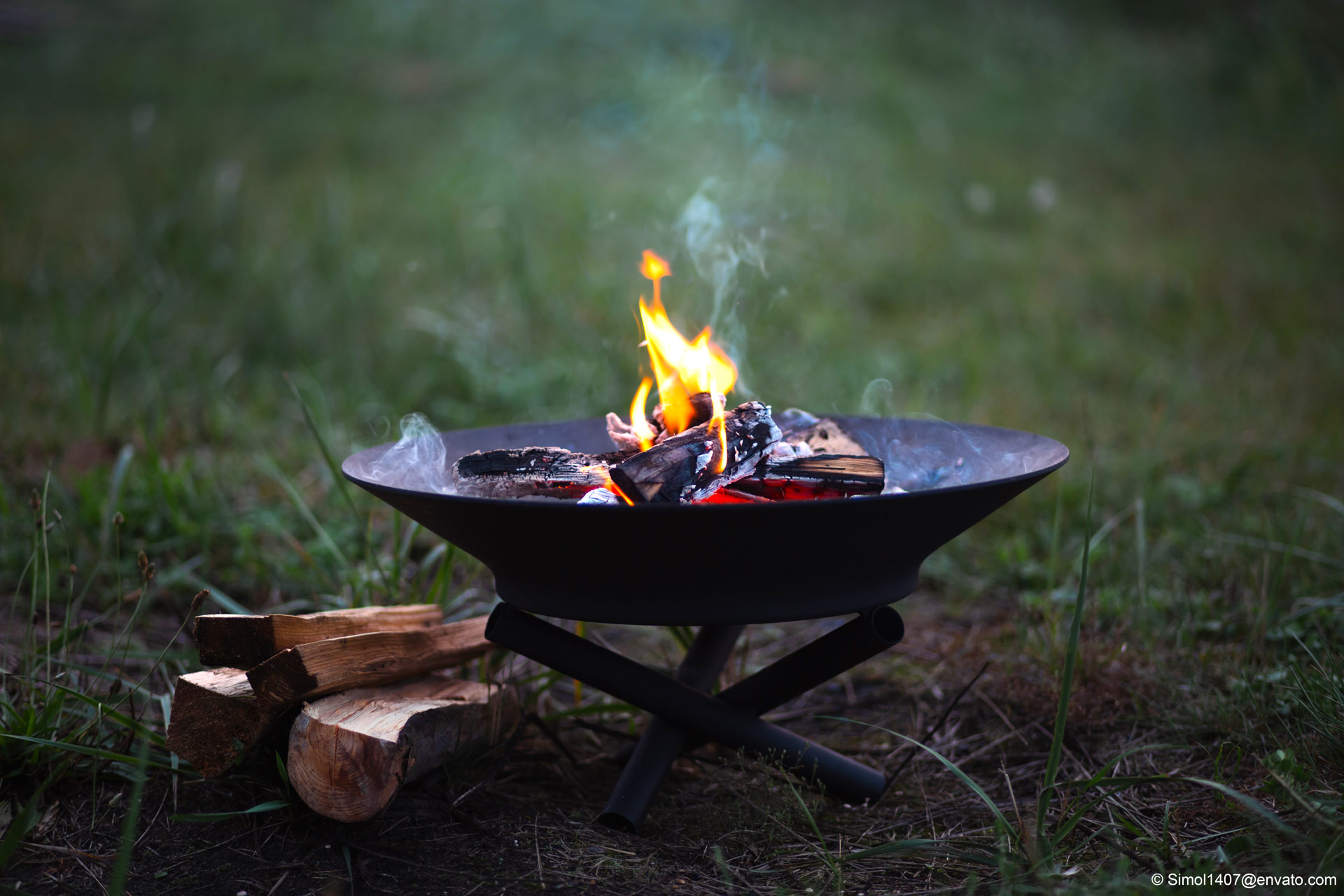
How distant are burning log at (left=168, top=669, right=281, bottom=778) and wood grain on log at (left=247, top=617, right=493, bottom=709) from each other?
0.04 meters

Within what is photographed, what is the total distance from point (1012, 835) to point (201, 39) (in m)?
10.5

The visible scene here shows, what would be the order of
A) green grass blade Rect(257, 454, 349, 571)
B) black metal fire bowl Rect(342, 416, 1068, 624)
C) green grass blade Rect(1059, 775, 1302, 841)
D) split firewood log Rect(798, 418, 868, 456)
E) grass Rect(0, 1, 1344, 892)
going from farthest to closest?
green grass blade Rect(257, 454, 349, 571), split firewood log Rect(798, 418, 868, 456), grass Rect(0, 1, 1344, 892), black metal fire bowl Rect(342, 416, 1068, 624), green grass blade Rect(1059, 775, 1302, 841)

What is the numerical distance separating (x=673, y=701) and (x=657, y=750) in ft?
0.36

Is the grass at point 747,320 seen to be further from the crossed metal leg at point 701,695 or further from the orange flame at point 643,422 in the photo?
the orange flame at point 643,422

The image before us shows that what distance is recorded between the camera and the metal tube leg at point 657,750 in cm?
167

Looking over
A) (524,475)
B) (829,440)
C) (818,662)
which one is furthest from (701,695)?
(829,440)

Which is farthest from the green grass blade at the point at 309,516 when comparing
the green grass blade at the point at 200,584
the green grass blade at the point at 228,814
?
the green grass blade at the point at 228,814

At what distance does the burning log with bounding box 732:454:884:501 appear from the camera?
1625mm

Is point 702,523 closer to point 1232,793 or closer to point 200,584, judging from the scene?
point 1232,793

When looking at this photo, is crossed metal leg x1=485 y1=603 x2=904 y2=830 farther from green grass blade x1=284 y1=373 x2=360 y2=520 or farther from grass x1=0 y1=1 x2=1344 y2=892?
green grass blade x1=284 y1=373 x2=360 y2=520

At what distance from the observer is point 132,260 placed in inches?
168

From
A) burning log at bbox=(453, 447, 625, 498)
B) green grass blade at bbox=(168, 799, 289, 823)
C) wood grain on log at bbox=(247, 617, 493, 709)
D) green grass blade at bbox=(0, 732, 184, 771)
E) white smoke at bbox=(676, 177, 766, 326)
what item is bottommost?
green grass blade at bbox=(168, 799, 289, 823)

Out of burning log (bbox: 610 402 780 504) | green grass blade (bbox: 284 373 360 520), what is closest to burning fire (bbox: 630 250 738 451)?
burning log (bbox: 610 402 780 504)

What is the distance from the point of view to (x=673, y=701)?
1.70 metres
